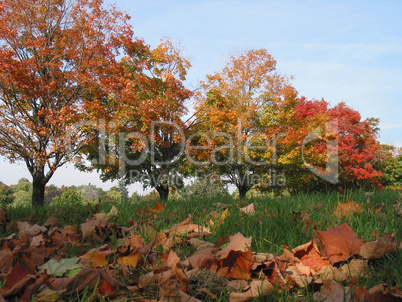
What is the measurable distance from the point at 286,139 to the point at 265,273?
45.9ft

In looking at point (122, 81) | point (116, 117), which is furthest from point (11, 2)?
point (116, 117)

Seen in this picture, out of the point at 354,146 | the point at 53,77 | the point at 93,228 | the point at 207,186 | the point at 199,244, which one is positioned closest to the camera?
the point at 199,244

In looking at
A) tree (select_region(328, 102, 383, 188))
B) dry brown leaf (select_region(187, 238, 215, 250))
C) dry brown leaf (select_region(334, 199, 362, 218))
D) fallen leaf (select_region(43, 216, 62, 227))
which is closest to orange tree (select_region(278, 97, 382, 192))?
tree (select_region(328, 102, 383, 188))

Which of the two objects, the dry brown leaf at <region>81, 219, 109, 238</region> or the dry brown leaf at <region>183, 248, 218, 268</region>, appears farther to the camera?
the dry brown leaf at <region>81, 219, 109, 238</region>

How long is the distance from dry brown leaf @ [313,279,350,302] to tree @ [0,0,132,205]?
9922 mm

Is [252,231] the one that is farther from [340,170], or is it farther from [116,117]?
[340,170]

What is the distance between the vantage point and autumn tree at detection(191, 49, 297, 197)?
14.9m

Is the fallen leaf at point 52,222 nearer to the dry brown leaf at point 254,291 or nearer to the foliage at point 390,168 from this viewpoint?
the dry brown leaf at point 254,291

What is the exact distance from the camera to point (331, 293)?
47.8 inches

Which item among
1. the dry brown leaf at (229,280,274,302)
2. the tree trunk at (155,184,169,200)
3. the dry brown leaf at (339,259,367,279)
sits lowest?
the tree trunk at (155,184,169,200)

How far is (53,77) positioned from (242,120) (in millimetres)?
8520

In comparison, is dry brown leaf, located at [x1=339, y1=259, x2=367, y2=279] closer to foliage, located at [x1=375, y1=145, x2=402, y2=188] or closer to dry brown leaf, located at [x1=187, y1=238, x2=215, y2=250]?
dry brown leaf, located at [x1=187, y1=238, x2=215, y2=250]

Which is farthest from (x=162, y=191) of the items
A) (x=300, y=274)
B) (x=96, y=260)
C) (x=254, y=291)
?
(x=254, y=291)

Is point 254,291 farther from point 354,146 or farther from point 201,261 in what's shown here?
point 354,146
